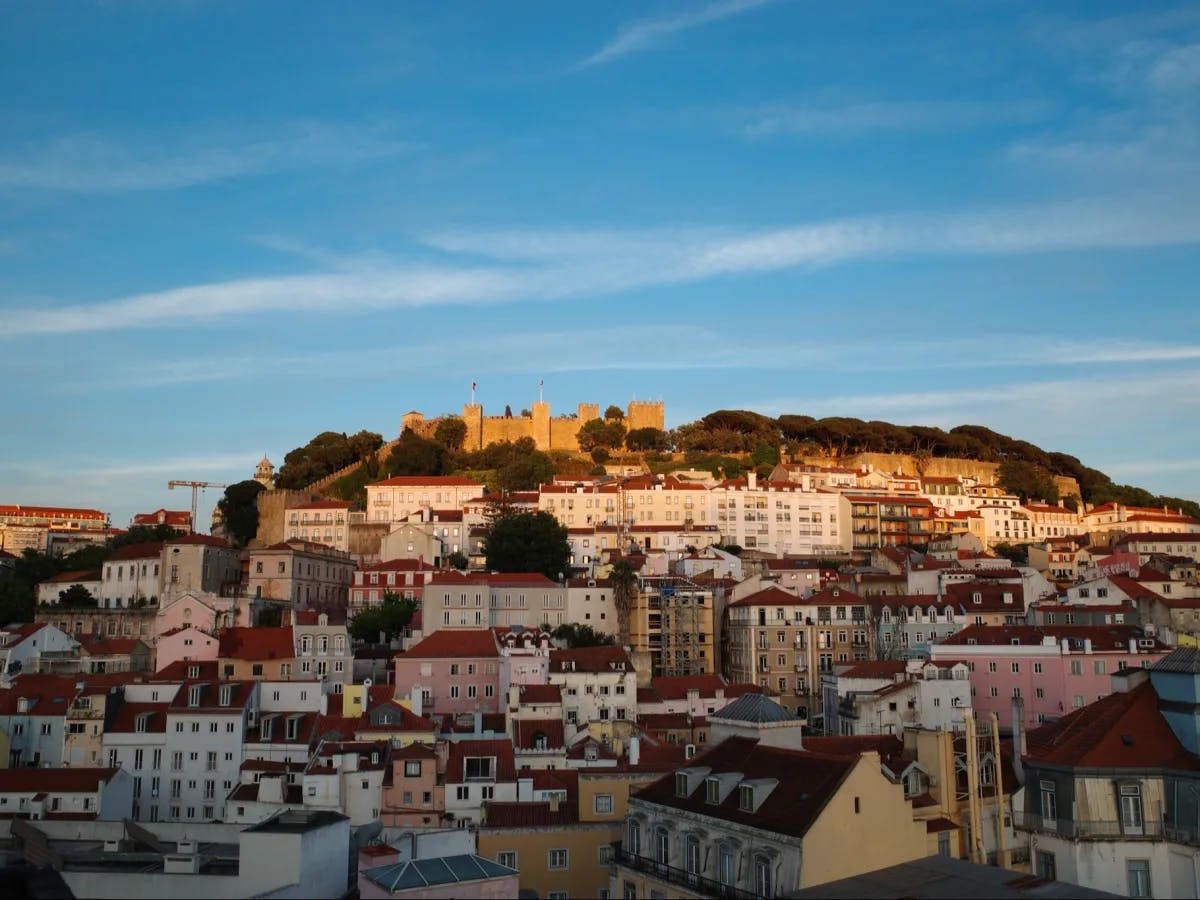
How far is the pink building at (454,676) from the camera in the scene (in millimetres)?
49438

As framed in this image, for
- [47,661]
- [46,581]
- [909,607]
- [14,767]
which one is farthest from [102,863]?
[46,581]

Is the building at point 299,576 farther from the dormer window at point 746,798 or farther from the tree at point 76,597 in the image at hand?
the dormer window at point 746,798

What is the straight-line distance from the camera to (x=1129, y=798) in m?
26.3

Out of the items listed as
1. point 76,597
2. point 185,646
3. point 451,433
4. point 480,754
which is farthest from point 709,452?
point 480,754

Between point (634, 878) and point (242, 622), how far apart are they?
38.3 m

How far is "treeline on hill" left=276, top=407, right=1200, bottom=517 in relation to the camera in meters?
104

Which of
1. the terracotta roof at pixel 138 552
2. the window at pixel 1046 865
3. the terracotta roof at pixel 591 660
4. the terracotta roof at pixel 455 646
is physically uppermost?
the terracotta roof at pixel 138 552

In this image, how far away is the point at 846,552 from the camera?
90.2 m

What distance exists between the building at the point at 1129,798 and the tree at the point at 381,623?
3892 cm

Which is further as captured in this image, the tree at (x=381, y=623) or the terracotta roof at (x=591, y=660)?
the tree at (x=381, y=623)

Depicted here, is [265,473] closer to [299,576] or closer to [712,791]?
[299,576]

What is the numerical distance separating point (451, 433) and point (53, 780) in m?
74.0

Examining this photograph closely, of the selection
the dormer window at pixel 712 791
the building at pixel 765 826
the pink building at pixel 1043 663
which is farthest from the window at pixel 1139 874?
the pink building at pixel 1043 663

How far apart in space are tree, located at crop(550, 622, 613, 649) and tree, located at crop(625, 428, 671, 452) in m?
52.8
